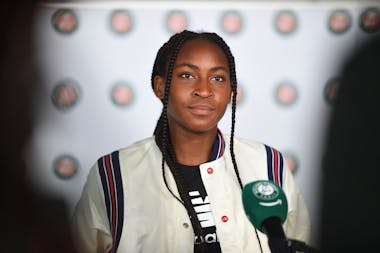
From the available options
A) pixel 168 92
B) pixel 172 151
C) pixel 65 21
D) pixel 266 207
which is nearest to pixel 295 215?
pixel 172 151

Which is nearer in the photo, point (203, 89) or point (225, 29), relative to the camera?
point (203, 89)

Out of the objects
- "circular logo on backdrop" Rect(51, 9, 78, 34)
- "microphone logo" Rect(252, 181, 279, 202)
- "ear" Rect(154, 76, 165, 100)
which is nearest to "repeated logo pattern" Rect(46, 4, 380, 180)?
"circular logo on backdrop" Rect(51, 9, 78, 34)

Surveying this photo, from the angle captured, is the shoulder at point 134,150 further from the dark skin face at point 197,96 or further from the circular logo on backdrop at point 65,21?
the circular logo on backdrop at point 65,21

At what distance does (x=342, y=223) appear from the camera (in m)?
1.89

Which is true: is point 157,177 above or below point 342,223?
above

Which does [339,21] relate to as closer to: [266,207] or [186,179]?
[186,179]

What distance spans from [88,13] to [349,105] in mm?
1014

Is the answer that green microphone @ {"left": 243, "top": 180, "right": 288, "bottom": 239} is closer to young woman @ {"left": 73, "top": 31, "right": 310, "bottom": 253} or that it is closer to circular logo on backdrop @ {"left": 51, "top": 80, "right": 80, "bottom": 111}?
young woman @ {"left": 73, "top": 31, "right": 310, "bottom": 253}

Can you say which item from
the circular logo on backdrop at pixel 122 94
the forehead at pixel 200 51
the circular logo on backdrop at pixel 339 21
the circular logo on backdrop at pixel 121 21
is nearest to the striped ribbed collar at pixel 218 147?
the forehead at pixel 200 51

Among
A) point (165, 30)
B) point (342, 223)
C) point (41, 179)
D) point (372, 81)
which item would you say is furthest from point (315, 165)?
point (41, 179)

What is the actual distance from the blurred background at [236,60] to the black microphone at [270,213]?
0.97m

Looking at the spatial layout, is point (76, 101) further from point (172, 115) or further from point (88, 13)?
point (172, 115)

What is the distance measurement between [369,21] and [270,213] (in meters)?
1.33

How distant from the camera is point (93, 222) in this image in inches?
51.5
